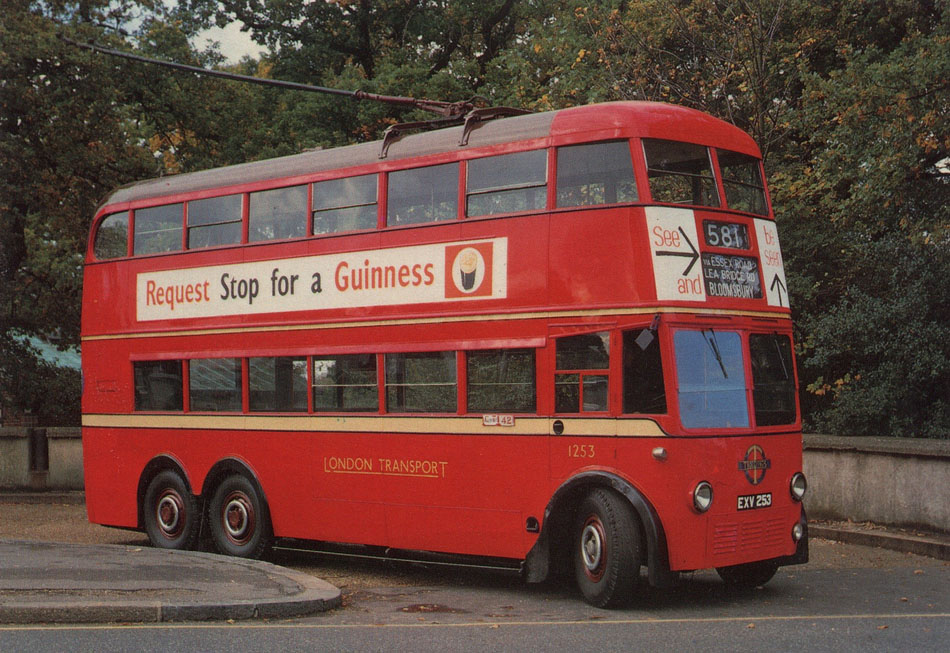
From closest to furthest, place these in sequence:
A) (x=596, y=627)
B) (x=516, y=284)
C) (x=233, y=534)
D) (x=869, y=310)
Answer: (x=596, y=627), (x=516, y=284), (x=233, y=534), (x=869, y=310)

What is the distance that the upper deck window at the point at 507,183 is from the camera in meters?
11.7

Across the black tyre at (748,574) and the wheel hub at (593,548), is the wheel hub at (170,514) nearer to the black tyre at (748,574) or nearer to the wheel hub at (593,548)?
the wheel hub at (593,548)

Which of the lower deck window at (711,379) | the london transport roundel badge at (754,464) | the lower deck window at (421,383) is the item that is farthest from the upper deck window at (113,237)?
the london transport roundel badge at (754,464)

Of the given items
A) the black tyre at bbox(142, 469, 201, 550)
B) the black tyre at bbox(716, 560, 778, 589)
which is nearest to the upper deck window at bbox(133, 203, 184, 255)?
the black tyre at bbox(142, 469, 201, 550)

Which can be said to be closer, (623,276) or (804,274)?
(623,276)

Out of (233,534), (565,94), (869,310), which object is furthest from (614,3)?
(233,534)

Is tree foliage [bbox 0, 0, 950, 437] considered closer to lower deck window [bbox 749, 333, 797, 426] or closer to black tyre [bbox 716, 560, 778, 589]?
lower deck window [bbox 749, 333, 797, 426]

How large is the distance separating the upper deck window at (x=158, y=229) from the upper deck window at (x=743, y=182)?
689 centimetres

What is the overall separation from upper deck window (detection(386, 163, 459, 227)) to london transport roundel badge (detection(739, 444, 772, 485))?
3.61m

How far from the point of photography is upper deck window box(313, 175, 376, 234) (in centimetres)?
1330

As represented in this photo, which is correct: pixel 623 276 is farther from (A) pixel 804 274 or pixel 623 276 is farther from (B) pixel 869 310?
(A) pixel 804 274

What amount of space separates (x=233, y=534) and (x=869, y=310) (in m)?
10.1

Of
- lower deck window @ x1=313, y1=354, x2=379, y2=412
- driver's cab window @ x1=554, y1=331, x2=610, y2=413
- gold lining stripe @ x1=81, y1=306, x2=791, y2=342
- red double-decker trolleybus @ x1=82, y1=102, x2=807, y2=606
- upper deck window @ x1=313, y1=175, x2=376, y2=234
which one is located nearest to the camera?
red double-decker trolleybus @ x1=82, y1=102, x2=807, y2=606

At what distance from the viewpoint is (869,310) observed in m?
19.2
